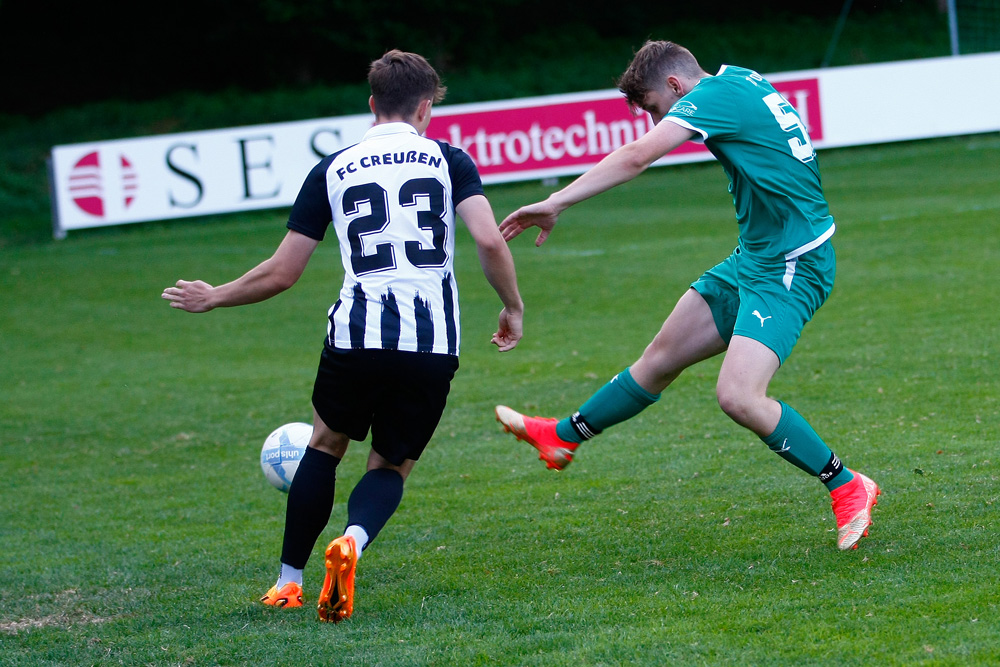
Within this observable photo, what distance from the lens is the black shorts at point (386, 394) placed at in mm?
3982

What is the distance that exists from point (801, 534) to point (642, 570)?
70 cm

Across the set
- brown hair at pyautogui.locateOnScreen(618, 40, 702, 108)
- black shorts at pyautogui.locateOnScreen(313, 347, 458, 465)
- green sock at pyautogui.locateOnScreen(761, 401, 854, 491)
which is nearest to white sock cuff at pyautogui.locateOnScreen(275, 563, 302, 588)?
black shorts at pyautogui.locateOnScreen(313, 347, 458, 465)

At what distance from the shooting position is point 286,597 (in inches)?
170

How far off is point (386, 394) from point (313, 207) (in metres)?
0.67

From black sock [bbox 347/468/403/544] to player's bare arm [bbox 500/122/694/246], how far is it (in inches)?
37.2

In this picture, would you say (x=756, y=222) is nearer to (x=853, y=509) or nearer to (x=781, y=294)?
(x=781, y=294)

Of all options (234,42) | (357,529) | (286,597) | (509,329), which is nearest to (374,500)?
(357,529)

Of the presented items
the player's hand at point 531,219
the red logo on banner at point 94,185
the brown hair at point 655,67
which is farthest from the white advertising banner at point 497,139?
the player's hand at point 531,219

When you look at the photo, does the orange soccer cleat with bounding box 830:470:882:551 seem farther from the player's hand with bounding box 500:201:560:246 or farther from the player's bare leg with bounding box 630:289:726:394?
the player's hand with bounding box 500:201:560:246

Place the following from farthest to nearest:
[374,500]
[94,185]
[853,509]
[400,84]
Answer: [94,185]
[853,509]
[374,500]
[400,84]

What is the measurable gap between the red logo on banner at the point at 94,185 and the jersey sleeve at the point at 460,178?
15.4 metres

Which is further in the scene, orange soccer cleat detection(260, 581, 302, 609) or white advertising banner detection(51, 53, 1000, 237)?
white advertising banner detection(51, 53, 1000, 237)

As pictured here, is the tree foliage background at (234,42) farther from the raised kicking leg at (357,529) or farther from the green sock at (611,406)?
the raised kicking leg at (357,529)

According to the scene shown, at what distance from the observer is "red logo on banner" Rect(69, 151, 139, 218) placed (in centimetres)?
1833
